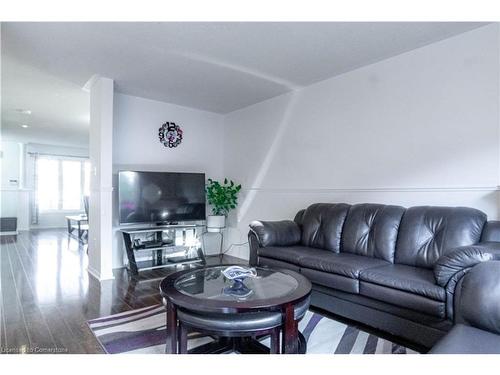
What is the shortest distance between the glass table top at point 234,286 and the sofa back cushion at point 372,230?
1.05 m

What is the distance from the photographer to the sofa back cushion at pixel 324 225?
3.12m

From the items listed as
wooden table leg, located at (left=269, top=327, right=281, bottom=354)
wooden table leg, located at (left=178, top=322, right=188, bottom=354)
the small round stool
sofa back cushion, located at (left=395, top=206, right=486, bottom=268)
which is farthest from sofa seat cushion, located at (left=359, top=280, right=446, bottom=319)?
wooden table leg, located at (left=178, top=322, right=188, bottom=354)

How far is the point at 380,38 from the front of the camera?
110 inches

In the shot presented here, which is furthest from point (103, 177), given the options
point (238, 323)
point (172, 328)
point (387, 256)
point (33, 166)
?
point (33, 166)

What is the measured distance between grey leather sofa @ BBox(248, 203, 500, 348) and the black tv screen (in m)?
1.69

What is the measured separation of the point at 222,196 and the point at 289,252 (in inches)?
89.7

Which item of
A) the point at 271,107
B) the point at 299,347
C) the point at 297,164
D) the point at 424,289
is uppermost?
the point at 271,107

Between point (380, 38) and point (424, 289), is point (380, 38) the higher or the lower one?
the higher one

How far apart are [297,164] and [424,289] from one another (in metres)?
2.47

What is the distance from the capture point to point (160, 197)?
14.4ft

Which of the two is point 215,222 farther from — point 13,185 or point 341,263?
point 13,185

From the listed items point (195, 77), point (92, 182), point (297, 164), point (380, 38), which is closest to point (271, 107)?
point (297, 164)

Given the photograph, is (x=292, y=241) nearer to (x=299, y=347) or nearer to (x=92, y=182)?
(x=299, y=347)

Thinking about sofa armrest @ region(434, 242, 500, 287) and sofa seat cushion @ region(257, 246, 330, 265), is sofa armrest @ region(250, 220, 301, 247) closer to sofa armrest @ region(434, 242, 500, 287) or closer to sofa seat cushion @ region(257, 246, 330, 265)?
sofa seat cushion @ region(257, 246, 330, 265)
